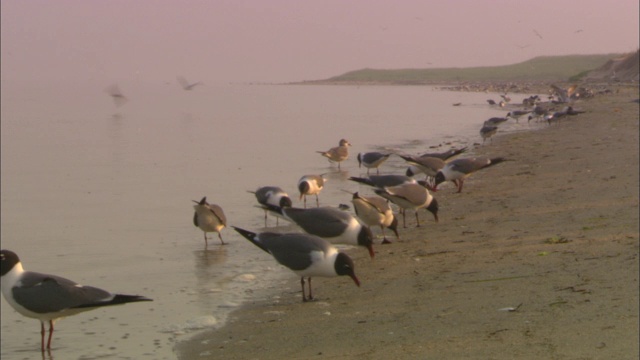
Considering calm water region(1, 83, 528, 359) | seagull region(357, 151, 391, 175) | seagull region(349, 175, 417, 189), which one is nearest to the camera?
calm water region(1, 83, 528, 359)

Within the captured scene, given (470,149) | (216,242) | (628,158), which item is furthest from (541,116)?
(216,242)

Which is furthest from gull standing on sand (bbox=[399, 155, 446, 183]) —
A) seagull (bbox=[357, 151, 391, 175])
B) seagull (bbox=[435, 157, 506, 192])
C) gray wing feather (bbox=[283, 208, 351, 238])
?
gray wing feather (bbox=[283, 208, 351, 238])

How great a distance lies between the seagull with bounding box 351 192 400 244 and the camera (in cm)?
1012

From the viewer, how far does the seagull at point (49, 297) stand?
654 centimetres

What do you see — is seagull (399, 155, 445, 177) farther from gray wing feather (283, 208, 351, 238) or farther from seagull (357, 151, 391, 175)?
gray wing feather (283, 208, 351, 238)

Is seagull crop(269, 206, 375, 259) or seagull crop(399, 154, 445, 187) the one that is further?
seagull crop(399, 154, 445, 187)

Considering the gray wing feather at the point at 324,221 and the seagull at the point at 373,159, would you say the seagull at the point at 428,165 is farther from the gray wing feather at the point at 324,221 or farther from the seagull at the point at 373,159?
the gray wing feather at the point at 324,221

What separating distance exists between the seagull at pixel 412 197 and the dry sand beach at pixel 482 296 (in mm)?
240

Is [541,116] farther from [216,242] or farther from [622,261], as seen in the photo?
[622,261]

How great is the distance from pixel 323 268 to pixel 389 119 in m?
31.2

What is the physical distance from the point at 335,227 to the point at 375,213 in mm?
1349

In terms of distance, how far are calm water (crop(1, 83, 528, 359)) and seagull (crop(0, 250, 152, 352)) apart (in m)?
0.25

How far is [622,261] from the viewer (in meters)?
6.72

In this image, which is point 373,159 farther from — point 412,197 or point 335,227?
point 335,227
